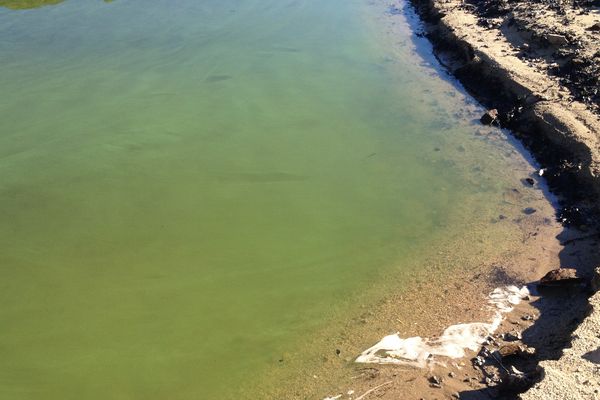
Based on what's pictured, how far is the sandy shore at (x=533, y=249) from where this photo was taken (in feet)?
10.8

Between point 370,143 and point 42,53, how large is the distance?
5071mm

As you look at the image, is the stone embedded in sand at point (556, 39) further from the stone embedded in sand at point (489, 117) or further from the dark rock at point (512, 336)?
the dark rock at point (512, 336)

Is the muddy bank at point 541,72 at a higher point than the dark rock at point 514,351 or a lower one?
higher

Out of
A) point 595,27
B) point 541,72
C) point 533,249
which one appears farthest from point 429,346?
point 595,27

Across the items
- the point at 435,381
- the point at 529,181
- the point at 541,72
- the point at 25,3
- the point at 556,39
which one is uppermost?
the point at 25,3

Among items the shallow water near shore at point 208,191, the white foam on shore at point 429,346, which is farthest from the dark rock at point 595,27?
the white foam on shore at point 429,346

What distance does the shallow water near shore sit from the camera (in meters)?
3.81

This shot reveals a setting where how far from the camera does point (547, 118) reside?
565cm

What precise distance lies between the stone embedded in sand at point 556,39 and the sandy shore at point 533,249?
0.01m

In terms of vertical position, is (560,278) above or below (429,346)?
above

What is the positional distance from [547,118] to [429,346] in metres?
3.21

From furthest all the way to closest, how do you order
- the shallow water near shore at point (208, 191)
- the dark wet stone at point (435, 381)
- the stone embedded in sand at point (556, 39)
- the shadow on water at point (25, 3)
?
1. the shadow on water at point (25, 3)
2. the stone embedded in sand at point (556, 39)
3. the shallow water near shore at point (208, 191)
4. the dark wet stone at point (435, 381)

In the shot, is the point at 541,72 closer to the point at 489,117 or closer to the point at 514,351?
the point at 489,117

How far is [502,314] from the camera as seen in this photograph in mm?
3855
